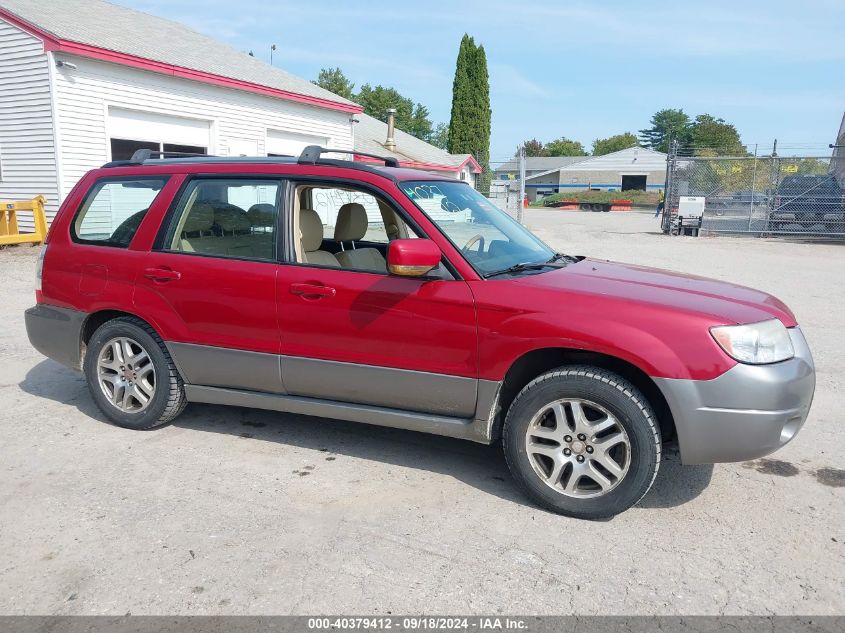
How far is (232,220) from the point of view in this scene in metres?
4.37

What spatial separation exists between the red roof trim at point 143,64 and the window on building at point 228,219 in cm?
1104

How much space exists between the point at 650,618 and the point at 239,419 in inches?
127

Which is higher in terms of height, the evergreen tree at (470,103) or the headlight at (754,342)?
the evergreen tree at (470,103)

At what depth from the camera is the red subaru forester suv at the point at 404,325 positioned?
3.32 meters

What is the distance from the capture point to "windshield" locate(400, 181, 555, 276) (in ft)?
12.8

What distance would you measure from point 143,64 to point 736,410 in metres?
14.8

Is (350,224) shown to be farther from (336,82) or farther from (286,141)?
(336,82)

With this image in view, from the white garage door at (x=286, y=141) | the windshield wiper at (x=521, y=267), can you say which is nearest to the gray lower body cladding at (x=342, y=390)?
the windshield wiper at (x=521, y=267)

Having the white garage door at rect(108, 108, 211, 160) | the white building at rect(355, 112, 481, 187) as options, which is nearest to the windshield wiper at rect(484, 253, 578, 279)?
the white garage door at rect(108, 108, 211, 160)

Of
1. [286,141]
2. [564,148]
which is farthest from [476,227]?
[564,148]

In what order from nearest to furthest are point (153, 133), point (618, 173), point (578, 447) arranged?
point (578, 447) → point (153, 133) → point (618, 173)

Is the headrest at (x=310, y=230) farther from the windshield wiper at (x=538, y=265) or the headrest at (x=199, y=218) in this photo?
the windshield wiper at (x=538, y=265)

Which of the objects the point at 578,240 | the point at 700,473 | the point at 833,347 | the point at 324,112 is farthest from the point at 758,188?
the point at 700,473

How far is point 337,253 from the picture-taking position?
460cm
